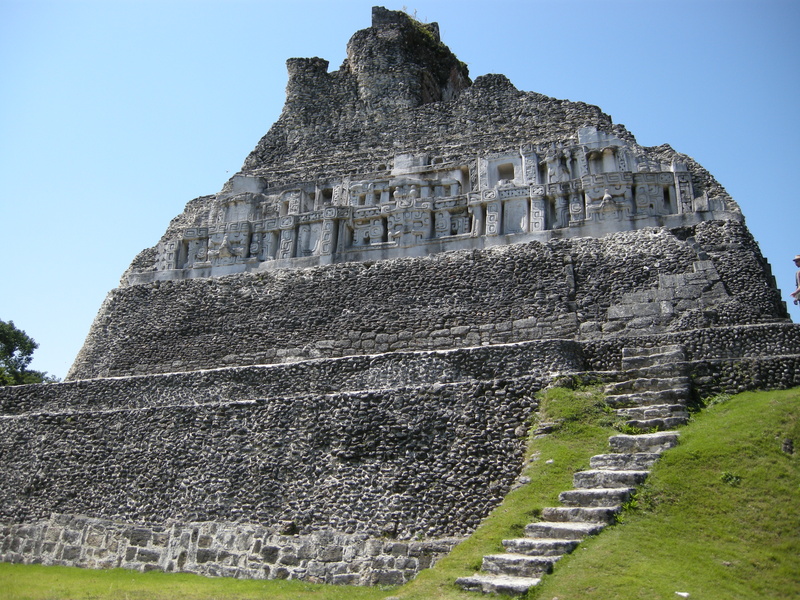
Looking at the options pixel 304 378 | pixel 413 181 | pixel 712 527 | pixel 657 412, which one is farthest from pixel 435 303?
pixel 712 527

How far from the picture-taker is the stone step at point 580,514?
7957 millimetres

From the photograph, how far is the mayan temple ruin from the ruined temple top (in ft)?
0.19

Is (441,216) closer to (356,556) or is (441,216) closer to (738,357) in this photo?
(738,357)

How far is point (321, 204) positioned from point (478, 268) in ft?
16.8

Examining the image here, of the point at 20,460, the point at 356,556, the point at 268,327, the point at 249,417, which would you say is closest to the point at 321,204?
the point at 268,327

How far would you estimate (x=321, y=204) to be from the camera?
18.9 meters

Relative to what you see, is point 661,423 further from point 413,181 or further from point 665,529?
point 413,181

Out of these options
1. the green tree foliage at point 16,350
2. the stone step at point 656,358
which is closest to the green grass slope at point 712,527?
the stone step at point 656,358

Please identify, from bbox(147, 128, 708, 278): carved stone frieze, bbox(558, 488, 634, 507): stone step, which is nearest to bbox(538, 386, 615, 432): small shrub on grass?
bbox(558, 488, 634, 507): stone step

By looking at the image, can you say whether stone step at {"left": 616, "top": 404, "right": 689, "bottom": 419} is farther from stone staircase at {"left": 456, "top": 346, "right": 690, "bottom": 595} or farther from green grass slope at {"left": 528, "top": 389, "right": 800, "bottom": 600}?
green grass slope at {"left": 528, "top": 389, "right": 800, "bottom": 600}

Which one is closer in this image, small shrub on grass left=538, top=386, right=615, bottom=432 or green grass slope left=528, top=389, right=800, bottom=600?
green grass slope left=528, top=389, right=800, bottom=600

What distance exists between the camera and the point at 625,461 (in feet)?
29.2

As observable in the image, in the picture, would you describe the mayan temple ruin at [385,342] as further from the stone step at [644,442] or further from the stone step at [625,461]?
the stone step at [625,461]

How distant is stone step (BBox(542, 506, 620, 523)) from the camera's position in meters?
7.96
